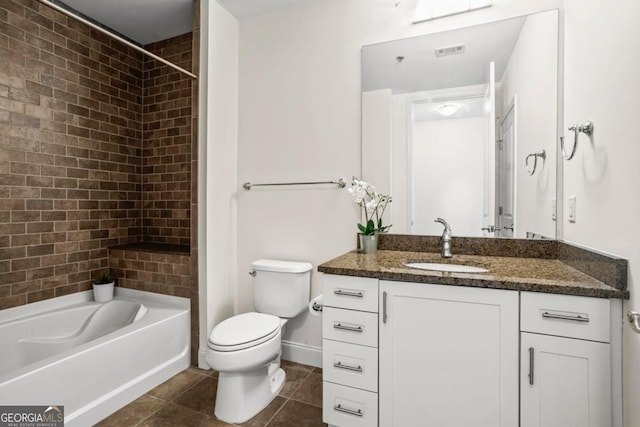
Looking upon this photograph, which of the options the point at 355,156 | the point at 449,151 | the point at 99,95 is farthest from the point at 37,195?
the point at 449,151

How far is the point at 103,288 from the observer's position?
2.38 metres

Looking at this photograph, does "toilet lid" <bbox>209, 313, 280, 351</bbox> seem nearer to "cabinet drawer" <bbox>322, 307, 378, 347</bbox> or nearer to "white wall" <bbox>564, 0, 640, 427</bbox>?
"cabinet drawer" <bbox>322, 307, 378, 347</bbox>

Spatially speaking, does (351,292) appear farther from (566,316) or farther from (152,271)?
(152,271)

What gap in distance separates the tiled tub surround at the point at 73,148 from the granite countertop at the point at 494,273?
1.84 meters

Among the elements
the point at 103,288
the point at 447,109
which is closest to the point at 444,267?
the point at 447,109

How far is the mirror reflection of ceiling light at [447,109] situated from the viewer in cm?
176

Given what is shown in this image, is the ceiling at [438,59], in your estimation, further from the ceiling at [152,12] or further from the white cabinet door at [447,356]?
the white cabinet door at [447,356]

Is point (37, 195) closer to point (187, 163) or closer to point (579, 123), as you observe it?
point (187, 163)

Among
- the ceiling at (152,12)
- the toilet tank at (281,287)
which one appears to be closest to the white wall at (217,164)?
the ceiling at (152,12)

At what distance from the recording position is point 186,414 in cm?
166

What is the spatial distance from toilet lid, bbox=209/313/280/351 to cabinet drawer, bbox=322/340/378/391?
0.40 m

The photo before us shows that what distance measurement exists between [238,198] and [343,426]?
1620 mm

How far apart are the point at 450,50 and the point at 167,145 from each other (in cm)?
234

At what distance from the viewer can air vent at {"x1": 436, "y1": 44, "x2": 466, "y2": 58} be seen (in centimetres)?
174
